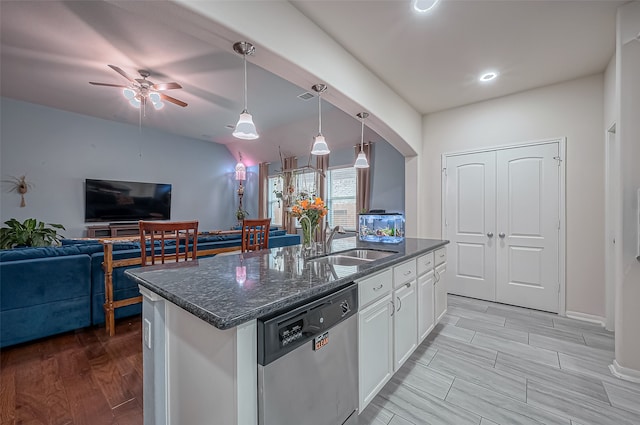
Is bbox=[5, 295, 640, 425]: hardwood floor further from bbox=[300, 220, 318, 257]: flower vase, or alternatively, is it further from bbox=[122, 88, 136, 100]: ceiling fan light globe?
bbox=[122, 88, 136, 100]: ceiling fan light globe

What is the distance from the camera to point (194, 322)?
108 centimetres

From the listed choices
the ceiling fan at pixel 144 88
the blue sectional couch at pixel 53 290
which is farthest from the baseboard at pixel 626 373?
the ceiling fan at pixel 144 88

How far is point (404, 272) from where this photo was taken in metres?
2.03

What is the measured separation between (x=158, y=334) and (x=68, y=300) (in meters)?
2.25

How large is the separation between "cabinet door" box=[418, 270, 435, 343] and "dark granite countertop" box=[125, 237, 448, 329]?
61 centimetres

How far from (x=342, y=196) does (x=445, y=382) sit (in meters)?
4.38

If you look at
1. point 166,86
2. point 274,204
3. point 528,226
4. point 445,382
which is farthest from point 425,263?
point 274,204

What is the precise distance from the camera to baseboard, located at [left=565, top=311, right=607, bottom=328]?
2976 millimetres

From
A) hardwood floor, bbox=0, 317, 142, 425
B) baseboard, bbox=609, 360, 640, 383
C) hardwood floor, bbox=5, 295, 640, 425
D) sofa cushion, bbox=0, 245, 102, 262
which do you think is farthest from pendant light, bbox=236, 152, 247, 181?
baseboard, bbox=609, 360, 640, 383

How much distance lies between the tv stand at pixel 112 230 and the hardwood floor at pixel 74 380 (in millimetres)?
3738

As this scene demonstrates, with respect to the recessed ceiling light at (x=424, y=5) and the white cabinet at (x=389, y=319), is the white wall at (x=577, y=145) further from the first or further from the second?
the recessed ceiling light at (x=424, y=5)

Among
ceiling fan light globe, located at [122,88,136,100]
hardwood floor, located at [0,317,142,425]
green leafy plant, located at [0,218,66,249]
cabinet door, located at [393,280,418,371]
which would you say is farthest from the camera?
ceiling fan light globe, located at [122,88,136,100]

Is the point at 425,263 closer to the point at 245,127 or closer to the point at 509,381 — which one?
the point at 509,381

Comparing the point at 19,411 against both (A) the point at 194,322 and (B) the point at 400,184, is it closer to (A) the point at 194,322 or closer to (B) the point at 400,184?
(A) the point at 194,322
